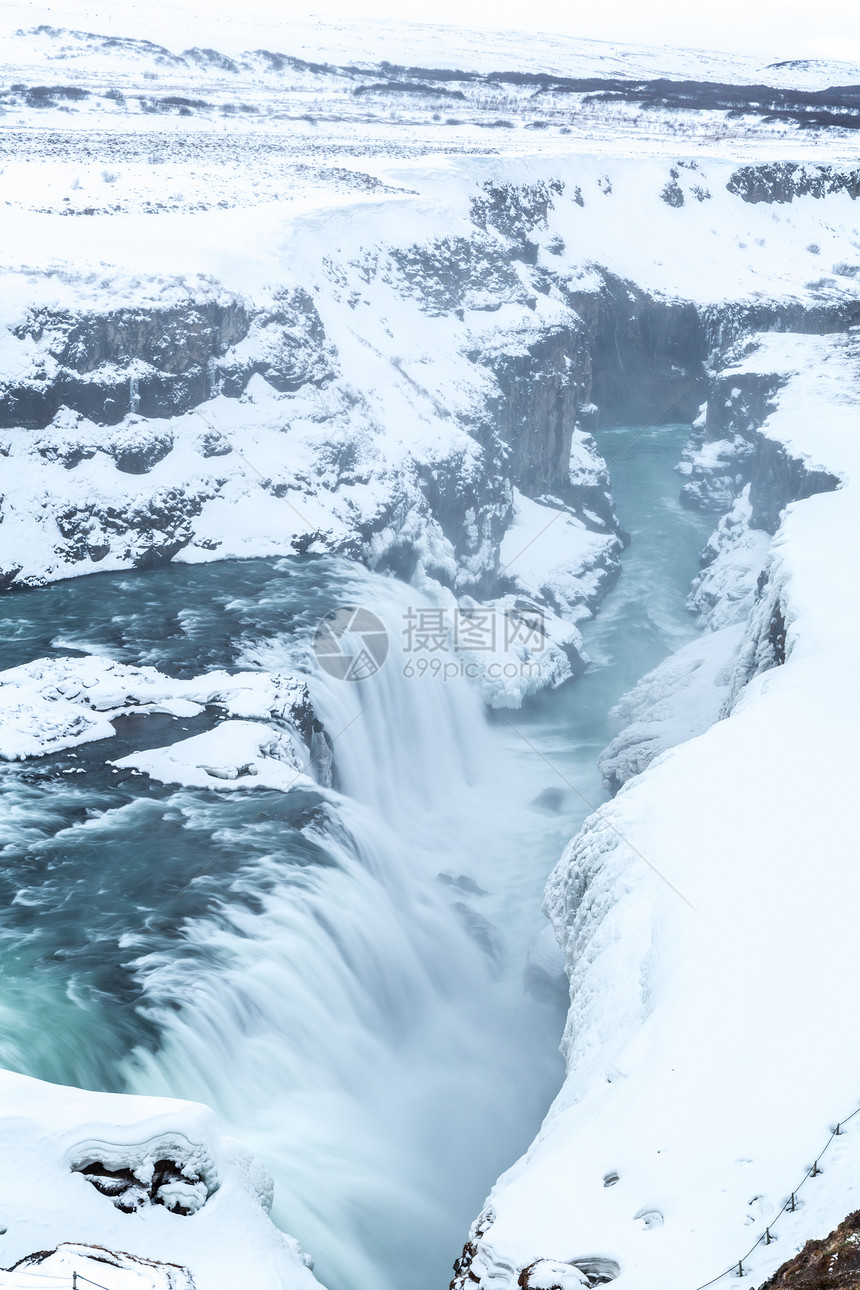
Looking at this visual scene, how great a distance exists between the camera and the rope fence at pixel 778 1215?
7.83m

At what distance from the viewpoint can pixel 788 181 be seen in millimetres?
62312

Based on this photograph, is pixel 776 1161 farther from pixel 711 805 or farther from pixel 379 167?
pixel 379 167

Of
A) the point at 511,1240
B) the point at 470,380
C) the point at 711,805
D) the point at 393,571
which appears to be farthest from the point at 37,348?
the point at 511,1240

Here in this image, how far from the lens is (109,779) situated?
19141 mm

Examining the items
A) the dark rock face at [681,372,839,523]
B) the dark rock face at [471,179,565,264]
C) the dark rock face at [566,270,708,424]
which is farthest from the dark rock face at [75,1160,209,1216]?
the dark rock face at [566,270,708,424]

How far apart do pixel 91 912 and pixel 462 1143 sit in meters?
7.31

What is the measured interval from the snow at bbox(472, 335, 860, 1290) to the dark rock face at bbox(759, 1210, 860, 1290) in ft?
1.90

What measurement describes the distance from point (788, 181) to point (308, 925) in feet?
203

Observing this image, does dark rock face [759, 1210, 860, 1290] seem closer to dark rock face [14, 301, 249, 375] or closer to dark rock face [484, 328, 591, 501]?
dark rock face [14, 301, 249, 375]

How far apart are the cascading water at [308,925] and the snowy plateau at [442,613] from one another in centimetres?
13

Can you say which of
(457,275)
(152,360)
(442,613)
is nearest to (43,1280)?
(442,613)

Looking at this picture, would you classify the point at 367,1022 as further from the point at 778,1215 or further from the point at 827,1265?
the point at 827,1265

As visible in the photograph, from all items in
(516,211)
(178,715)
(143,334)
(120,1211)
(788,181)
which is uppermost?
(788,181)

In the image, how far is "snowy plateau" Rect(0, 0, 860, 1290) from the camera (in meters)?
9.39
